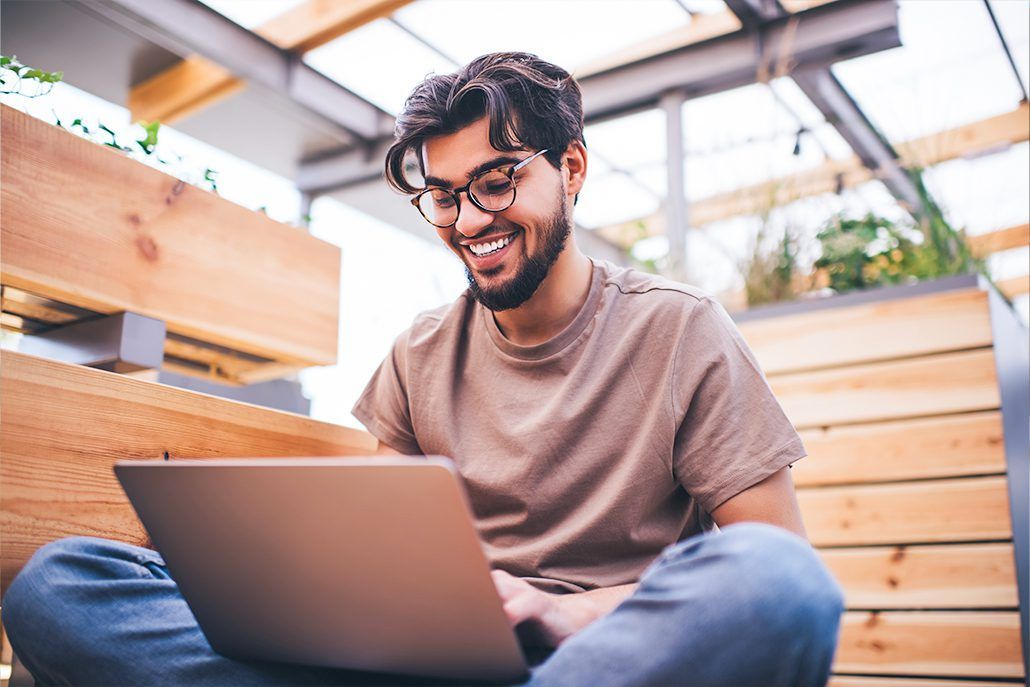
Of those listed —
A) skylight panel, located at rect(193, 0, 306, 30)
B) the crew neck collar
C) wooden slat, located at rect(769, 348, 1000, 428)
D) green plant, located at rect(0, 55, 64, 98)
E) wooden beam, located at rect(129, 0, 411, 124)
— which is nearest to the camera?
the crew neck collar

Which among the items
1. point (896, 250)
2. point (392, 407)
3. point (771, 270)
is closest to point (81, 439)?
point (392, 407)

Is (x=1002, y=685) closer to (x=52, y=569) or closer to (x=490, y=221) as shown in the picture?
(x=490, y=221)

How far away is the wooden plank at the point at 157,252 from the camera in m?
1.58

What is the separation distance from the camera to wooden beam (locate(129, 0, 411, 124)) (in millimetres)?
3928

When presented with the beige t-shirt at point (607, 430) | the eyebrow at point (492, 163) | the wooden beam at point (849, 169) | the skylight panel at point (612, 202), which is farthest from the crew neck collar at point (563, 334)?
the skylight panel at point (612, 202)

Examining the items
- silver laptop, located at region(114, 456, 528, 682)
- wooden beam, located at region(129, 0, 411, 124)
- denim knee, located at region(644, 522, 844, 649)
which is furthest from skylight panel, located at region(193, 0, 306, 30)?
denim knee, located at region(644, 522, 844, 649)

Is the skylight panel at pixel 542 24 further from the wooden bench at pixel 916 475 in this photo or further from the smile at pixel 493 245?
the smile at pixel 493 245

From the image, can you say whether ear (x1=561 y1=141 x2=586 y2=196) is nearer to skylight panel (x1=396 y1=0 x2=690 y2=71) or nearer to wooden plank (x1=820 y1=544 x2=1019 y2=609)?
wooden plank (x1=820 y1=544 x2=1019 y2=609)

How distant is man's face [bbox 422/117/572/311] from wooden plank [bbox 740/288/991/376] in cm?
143

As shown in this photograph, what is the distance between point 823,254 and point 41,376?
2571 millimetres

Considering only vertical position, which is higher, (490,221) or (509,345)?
(490,221)

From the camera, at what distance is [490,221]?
1.57 m

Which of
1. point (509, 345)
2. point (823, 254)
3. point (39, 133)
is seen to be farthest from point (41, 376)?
point (823, 254)

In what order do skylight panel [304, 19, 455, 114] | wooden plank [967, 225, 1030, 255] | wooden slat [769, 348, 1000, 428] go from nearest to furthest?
wooden slat [769, 348, 1000, 428], wooden plank [967, 225, 1030, 255], skylight panel [304, 19, 455, 114]
